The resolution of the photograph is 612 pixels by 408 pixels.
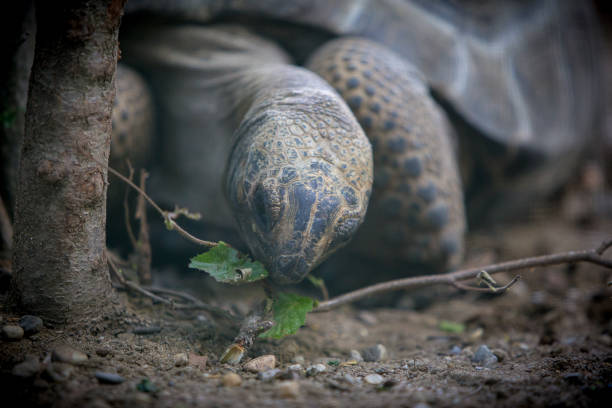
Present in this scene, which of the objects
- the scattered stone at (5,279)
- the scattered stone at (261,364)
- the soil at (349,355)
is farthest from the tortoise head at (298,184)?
the scattered stone at (5,279)

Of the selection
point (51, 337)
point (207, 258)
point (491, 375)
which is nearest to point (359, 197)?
point (207, 258)

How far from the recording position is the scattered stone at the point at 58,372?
106 centimetres

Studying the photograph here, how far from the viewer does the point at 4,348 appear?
3.85 feet

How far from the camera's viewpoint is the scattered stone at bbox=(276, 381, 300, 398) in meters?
1.07

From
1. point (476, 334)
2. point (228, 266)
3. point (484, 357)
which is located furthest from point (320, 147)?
point (476, 334)

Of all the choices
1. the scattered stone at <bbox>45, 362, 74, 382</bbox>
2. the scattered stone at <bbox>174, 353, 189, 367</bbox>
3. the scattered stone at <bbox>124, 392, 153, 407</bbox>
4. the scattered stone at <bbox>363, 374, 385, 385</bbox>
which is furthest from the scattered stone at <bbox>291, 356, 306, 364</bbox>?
the scattered stone at <bbox>45, 362, 74, 382</bbox>

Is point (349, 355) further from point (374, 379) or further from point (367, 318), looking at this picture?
point (367, 318)

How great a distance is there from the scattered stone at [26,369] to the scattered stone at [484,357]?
127 cm

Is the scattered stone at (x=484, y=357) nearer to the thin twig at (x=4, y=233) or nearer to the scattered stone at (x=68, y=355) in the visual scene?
the scattered stone at (x=68, y=355)

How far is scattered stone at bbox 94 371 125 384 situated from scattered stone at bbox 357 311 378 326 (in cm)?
116

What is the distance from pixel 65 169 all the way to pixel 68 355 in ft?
1.59

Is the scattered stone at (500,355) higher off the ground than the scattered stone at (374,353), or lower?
higher

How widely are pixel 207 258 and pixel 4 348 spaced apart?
556 mm

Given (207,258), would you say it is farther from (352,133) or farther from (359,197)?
(352,133)
